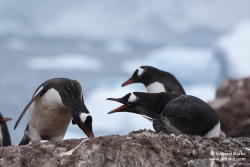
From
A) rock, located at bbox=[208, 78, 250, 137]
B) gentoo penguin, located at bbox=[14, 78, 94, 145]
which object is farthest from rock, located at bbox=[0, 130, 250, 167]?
rock, located at bbox=[208, 78, 250, 137]

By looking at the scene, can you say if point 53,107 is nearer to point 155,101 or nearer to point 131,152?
point 155,101

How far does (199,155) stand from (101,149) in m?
0.96

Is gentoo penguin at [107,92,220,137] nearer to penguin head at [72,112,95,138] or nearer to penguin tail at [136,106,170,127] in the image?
penguin tail at [136,106,170,127]

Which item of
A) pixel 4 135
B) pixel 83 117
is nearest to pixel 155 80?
pixel 4 135

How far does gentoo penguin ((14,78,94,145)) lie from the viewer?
7586mm

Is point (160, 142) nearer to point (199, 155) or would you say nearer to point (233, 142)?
point (199, 155)

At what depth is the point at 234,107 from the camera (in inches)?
564

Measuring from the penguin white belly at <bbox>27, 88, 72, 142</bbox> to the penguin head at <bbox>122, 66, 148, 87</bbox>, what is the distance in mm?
2795

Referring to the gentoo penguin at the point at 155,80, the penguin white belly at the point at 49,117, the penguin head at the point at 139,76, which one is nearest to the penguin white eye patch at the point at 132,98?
the penguin white belly at the point at 49,117

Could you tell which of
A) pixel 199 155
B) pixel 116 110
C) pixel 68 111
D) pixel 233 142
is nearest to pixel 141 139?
pixel 199 155

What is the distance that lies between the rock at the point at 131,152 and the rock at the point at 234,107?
7988 mm

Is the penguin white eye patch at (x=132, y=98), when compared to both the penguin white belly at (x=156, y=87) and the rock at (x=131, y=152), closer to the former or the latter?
the rock at (x=131, y=152)

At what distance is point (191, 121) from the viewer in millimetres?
6090

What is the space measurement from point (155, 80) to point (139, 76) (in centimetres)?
50
